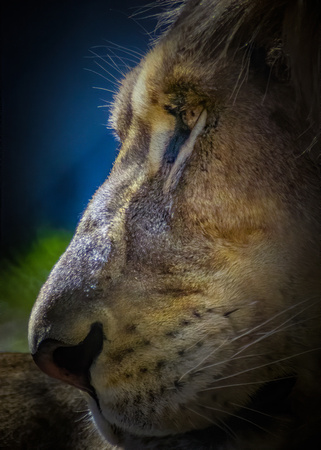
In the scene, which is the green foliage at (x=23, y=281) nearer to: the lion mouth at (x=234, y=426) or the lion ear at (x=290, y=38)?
the lion mouth at (x=234, y=426)

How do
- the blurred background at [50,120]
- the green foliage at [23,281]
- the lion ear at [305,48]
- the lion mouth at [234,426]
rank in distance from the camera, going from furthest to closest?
the green foliage at [23,281]
the blurred background at [50,120]
the lion mouth at [234,426]
the lion ear at [305,48]

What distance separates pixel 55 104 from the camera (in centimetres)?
111

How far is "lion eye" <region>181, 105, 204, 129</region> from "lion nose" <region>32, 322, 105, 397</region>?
35cm

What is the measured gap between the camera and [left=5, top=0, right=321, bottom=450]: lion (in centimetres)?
56

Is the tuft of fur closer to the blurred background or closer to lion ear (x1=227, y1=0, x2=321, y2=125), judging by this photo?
lion ear (x1=227, y1=0, x2=321, y2=125)

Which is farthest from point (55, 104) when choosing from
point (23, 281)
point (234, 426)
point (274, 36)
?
point (234, 426)

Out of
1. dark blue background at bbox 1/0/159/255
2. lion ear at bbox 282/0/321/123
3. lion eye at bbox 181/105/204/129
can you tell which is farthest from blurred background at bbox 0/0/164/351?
lion ear at bbox 282/0/321/123

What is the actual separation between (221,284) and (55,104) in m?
0.77

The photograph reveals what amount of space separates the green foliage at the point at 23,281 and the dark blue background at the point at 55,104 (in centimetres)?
5

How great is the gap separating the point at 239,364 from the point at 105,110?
743 mm

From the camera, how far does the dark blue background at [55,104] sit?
1.03 metres

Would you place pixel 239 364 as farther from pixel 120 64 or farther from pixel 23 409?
pixel 120 64

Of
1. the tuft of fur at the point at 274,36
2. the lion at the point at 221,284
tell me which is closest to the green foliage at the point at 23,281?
the lion at the point at 221,284

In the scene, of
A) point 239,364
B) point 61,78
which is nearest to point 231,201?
point 239,364
